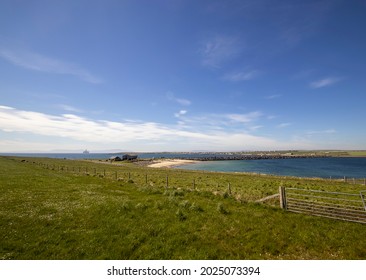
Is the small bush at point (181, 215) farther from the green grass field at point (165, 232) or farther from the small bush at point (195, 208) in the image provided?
the small bush at point (195, 208)

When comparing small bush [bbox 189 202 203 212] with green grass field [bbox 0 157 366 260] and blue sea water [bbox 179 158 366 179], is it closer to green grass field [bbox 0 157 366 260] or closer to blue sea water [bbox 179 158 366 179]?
green grass field [bbox 0 157 366 260]

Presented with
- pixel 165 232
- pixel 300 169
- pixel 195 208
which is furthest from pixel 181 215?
pixel 300 169

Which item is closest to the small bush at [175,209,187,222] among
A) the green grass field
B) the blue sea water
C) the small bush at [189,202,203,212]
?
the green grass field

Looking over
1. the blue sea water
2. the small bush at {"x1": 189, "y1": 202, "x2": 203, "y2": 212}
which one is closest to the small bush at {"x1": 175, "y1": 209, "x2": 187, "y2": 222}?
the small bush at {"x1": 189, "y1": 202, "x2": 203, "y2": 212}

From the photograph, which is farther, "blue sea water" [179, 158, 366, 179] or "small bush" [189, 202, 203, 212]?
"blue sea water" [179, 158, 366, 179]

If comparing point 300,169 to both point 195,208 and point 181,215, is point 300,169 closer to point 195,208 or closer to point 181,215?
point 195,208

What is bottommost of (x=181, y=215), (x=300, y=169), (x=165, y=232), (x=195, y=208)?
(x=300, y=169)

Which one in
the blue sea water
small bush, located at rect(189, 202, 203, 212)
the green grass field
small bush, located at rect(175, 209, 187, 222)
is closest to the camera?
the green grass field

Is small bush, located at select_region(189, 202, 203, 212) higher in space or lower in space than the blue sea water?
higher

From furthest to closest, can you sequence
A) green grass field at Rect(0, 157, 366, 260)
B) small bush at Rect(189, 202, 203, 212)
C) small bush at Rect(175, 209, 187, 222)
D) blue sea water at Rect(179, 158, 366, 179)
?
1. blue sea water at Rect(179, 158, 366, 179)
2. small bush at Rect(189, 202, 203, 212)
3. small bush at Rect(175, 209, 187, 222)
4. green grass field at Rect(0, 157, 366, 260)

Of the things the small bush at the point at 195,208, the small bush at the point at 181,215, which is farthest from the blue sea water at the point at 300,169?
the small bush at the point at 181,215

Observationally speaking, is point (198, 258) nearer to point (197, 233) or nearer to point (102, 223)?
point (197, 233)

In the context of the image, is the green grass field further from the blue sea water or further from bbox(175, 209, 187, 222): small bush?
the blue sea water
